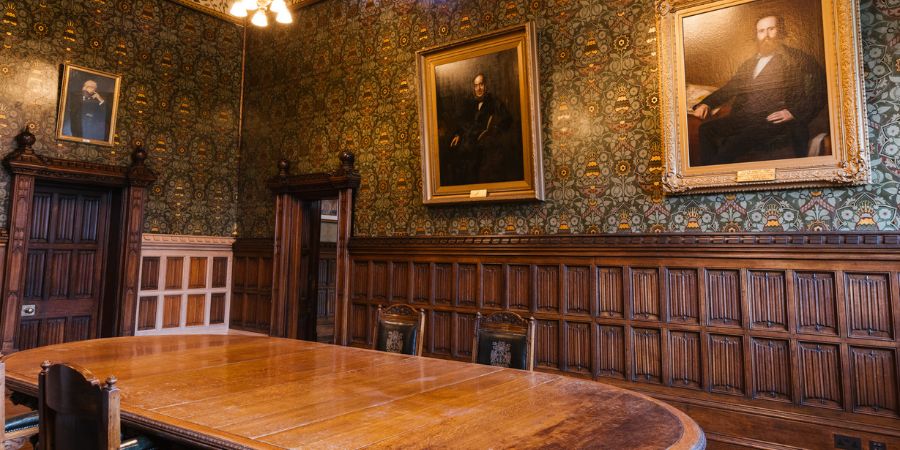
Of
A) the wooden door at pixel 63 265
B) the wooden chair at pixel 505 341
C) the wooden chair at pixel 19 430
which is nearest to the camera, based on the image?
the wooden chair at pixel 19 430

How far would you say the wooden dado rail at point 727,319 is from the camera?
3.45m

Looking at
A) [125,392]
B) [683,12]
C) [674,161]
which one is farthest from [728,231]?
[125,392]

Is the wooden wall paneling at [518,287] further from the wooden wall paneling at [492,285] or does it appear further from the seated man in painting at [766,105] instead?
the seated man in painting at [766,105]

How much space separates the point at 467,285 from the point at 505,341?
2203 millimetres

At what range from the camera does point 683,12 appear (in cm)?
413

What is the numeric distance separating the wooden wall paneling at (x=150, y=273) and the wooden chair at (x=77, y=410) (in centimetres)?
544

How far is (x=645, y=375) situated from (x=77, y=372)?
3.86 meters

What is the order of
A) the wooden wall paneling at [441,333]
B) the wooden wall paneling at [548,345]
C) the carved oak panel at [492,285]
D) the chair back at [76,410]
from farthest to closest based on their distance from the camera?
the wooden wall paneling at [441,333]
the carved oak panel at [492,285]
the wooden wall paneling at [548,345]
the chair back at [76,410]

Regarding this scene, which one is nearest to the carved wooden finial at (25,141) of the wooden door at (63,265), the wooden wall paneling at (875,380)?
the wooden door at (63,265)

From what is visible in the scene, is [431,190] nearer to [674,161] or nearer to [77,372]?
[674,161]

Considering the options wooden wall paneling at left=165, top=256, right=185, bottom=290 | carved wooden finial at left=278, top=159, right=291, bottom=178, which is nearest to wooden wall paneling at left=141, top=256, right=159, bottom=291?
wooden wall paneling at left=165, top=256, right=185, bottom=290

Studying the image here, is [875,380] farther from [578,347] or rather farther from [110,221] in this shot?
[110,221]

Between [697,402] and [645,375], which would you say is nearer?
[697,402]

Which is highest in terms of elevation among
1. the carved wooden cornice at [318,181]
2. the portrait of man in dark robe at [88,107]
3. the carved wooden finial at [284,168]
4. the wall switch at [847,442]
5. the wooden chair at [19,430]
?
the portrait of man in dark robe at [88,107]
